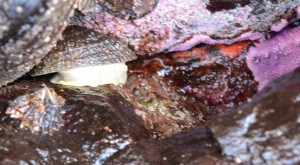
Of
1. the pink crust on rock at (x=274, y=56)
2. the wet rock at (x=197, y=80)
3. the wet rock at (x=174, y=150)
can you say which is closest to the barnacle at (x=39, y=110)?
the wet rock at (x=174, y=150)

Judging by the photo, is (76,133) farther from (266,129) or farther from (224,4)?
(224,4)

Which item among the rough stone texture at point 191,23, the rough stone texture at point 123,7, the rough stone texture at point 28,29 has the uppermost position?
the rough stone texture at point 123,7

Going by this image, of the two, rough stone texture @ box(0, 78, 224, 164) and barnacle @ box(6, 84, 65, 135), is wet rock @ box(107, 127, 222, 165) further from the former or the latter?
barnacle @ box(6, 84, 65, 135)

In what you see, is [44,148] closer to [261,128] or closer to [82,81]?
[82,81]

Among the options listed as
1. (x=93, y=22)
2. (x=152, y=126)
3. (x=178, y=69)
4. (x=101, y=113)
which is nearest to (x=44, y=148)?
(x=101, y=113)

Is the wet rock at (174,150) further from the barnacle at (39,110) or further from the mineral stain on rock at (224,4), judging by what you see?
the mineral stain on rock at (224,4)
